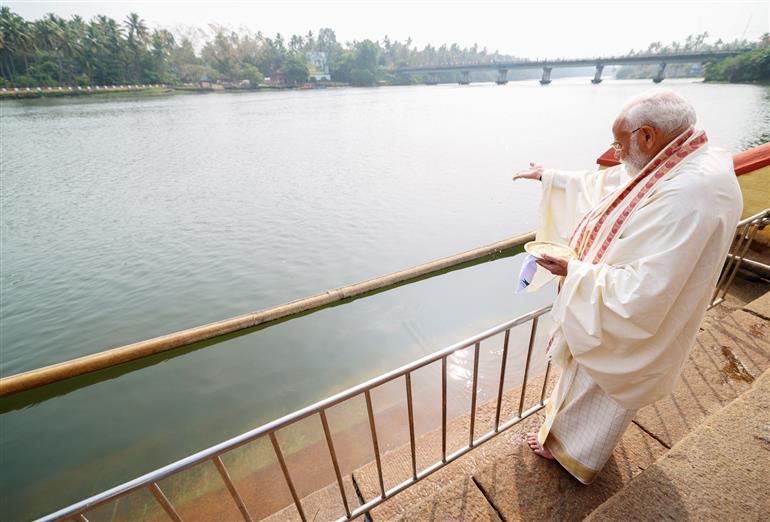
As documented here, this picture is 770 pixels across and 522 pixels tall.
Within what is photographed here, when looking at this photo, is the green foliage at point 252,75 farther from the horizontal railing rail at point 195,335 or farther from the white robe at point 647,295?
the white robe at point 647,295

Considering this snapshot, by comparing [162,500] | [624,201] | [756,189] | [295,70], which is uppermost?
[295,70]

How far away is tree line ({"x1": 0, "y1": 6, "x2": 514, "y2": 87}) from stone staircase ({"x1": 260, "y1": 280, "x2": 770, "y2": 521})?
76.2 meters

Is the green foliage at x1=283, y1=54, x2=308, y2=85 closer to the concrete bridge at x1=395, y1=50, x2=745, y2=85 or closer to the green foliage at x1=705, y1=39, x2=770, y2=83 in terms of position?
the concrete bridge at x1=395, y1=50, x2=745, y2=85

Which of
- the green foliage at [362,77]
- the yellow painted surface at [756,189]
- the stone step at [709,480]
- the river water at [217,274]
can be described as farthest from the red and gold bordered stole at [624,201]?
the green foliage at [362,77]

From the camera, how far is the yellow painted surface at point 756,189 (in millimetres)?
4934

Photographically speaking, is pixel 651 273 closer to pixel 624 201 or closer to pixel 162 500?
pixel 624 201

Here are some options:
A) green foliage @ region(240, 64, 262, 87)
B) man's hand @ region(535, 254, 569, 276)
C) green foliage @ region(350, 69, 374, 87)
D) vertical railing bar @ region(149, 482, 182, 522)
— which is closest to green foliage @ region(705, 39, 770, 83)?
green foliage @ region(350, 69, 374, 87)

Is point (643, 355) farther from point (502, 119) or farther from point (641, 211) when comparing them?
point (502, 119)

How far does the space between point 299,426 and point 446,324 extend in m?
2.77

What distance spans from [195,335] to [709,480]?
16.1ft

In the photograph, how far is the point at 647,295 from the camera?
1.40 meters

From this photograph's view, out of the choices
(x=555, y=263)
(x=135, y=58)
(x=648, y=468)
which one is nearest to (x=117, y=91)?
(x=135, y=58)

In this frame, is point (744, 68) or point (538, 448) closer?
point (538, 448)

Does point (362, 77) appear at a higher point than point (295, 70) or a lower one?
lower
